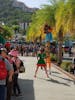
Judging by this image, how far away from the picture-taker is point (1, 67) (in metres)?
8.72

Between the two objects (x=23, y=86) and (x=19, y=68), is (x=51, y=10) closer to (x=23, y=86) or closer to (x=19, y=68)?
(x=23, y=86)

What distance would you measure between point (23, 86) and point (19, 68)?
3.53 metres

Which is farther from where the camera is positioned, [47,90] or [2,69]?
[47,90]

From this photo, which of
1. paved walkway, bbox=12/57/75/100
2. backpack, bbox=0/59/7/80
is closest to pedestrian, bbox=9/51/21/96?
paved walkway, bbox=12/57/75/100

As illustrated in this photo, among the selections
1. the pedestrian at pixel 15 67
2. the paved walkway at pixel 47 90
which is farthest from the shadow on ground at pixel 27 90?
the pedestrian at pixel 15 67

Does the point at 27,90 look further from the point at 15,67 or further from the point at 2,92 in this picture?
the point at 2,92

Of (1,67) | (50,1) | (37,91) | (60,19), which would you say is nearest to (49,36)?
(60,19)

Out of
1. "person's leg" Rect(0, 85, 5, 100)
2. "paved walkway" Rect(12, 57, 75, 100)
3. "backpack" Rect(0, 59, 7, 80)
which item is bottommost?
"paved walkway" Rect(12, 57, 75, 100)

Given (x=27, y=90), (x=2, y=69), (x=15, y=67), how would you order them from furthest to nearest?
(x=27, y=90) < (x=15, y=67) < (x=2, y=69)

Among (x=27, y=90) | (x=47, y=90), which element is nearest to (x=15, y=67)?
(x=27, y=90)

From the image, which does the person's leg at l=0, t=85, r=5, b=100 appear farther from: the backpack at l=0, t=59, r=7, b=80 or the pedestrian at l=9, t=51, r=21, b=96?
the pedestrian at l=9, t=51, r=21, b=96

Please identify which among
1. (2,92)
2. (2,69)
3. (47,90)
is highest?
(2,69)

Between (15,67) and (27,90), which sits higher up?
(15,67)

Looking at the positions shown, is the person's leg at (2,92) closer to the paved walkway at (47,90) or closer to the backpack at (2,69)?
the backpack at (2,69)
